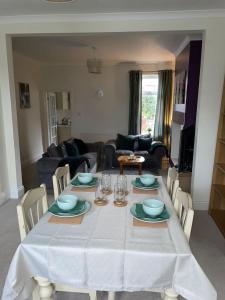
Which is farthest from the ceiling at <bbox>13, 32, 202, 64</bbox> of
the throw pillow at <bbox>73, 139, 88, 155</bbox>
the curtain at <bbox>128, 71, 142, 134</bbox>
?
the throw pillow at <bbox>73, 139, 88, 155</bbox>

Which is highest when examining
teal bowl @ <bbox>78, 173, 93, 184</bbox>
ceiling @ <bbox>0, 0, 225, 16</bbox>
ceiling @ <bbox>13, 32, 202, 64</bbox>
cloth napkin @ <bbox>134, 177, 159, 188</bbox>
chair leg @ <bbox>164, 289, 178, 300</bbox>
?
ceiling @ <bbox>13, 32, 202, 64</bbox>

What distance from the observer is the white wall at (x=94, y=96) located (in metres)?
6.64

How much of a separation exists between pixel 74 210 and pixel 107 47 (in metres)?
3.94

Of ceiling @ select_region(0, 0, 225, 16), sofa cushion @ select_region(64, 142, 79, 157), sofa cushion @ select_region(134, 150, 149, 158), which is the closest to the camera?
ceiling @ select_region(0, 0, 225, 16)

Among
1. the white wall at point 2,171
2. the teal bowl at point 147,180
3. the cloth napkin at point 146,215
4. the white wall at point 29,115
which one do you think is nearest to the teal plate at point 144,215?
the cloth napkin at point 146,215

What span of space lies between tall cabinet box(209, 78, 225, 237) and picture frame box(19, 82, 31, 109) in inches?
181

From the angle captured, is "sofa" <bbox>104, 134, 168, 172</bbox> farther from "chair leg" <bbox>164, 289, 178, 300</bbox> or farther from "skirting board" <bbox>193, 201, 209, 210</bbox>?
"chair leg" <bbox>164, 289, 178, 300</bbox>

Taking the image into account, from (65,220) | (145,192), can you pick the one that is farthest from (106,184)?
(65,220)

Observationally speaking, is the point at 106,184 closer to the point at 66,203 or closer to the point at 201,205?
the point at 66,203

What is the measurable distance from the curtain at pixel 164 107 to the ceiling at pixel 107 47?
48cm

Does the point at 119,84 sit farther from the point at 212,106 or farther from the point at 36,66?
the point at 212,106

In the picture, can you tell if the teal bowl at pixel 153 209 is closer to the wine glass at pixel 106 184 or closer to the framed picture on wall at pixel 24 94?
the wine glass at pixel 106 184

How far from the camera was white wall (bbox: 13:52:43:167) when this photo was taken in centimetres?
559

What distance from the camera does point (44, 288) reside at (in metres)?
1.38
